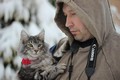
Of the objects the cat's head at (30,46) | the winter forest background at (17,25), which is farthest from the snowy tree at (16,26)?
the cat's head at (30,46)

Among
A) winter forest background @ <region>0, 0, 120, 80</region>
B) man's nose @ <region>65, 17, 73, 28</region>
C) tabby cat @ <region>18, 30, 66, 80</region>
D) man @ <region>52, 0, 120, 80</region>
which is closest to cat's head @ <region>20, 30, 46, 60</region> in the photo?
tabby cat @ <region>18, 30, 66, 80</region>

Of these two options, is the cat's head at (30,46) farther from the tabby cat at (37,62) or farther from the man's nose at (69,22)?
the man's nose at (69,22)

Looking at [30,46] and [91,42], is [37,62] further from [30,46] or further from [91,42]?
[91,42]

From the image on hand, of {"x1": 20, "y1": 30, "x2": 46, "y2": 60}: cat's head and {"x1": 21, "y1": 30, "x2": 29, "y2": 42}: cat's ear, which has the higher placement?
{"x1": 21, "y1": 30, "x2": 29, "y2": 42}: cat's ear

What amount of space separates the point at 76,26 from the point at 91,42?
0.15 metres

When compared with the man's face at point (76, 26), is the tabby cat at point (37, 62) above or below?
below

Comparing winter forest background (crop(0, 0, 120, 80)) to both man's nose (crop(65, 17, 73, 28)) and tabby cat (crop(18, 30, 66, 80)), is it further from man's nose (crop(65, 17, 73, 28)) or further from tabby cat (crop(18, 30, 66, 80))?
man's nose (crop(65, 17, 73, 28))

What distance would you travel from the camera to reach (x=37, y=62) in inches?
139

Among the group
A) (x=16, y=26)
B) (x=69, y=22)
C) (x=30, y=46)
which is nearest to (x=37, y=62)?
(x=30, y=46)

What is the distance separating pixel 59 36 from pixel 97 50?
1500mm

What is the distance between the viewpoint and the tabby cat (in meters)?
3.41

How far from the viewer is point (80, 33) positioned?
3344 mm

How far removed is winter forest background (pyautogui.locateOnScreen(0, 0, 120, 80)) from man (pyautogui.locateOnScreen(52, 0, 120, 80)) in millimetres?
1246

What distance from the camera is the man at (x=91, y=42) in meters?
3.23
